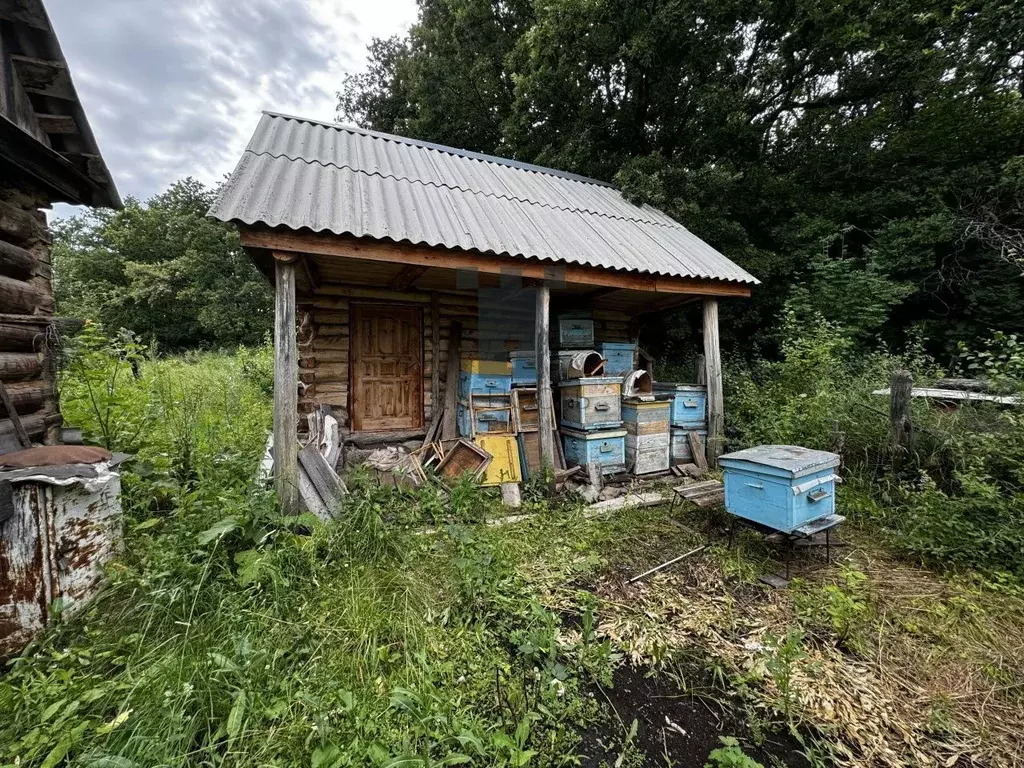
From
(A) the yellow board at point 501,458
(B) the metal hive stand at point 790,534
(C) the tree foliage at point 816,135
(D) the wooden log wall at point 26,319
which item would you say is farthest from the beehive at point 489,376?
(C) the tree foliage at point 816,135

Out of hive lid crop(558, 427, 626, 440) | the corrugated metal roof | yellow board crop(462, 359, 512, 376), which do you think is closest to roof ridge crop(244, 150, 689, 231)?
the corrugated metal roof

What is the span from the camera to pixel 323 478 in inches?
135

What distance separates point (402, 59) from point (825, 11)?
37.1 ft

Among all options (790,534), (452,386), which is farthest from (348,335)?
(790,534)

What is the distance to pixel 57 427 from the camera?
10.4 ft

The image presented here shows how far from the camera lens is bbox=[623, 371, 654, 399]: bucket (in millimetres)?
5133

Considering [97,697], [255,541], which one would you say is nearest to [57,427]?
[255,541]

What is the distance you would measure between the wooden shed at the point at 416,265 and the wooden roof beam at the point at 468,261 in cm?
1

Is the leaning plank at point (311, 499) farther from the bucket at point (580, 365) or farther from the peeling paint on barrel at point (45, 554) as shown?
the bucket at point (580, 365)

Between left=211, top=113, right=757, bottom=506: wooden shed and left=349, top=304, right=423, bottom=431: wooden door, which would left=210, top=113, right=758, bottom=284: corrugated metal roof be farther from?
left=349, top=304, right=423, bottom=431: wooden door

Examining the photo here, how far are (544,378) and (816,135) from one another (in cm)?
968

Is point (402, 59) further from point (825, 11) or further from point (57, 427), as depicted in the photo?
point (57, 427)

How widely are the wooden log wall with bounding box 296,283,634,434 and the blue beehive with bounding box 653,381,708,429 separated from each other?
Result: 187 cm

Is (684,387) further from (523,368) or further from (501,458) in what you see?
(501,458)
